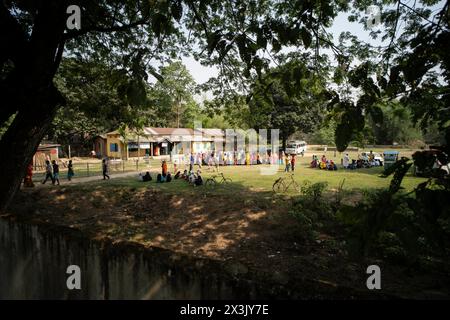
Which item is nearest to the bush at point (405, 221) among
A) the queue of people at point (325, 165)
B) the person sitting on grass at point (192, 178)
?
the person sitting on grass at point (192, 178)

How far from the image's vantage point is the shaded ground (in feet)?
26.7

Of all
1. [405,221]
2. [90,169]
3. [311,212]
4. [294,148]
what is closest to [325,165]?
[311,212]

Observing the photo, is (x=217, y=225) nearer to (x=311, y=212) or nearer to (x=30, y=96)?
(x=311, y=212)

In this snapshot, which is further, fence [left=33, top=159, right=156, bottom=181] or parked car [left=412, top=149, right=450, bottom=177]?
fence [left=33, top=159, right=156, bottom=181]

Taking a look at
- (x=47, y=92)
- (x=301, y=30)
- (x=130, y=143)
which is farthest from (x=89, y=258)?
(x=130, y=143)

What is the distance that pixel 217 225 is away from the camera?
12172 mm

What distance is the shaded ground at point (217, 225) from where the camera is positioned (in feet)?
26.7

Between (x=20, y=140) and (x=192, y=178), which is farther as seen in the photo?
(x=192, y=178)

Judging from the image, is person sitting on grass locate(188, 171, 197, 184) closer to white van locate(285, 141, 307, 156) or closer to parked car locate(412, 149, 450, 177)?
parked car locate(412, 149, 450, 177)

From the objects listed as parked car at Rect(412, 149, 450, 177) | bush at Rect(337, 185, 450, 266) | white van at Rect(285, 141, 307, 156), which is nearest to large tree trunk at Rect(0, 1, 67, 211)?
bush at Rect(337, 185, 450, 266)

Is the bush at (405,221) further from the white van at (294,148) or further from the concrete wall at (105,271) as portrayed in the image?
the white van at (294,148)

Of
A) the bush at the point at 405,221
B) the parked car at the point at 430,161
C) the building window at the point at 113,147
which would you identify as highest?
the building window at the point at 113,147
